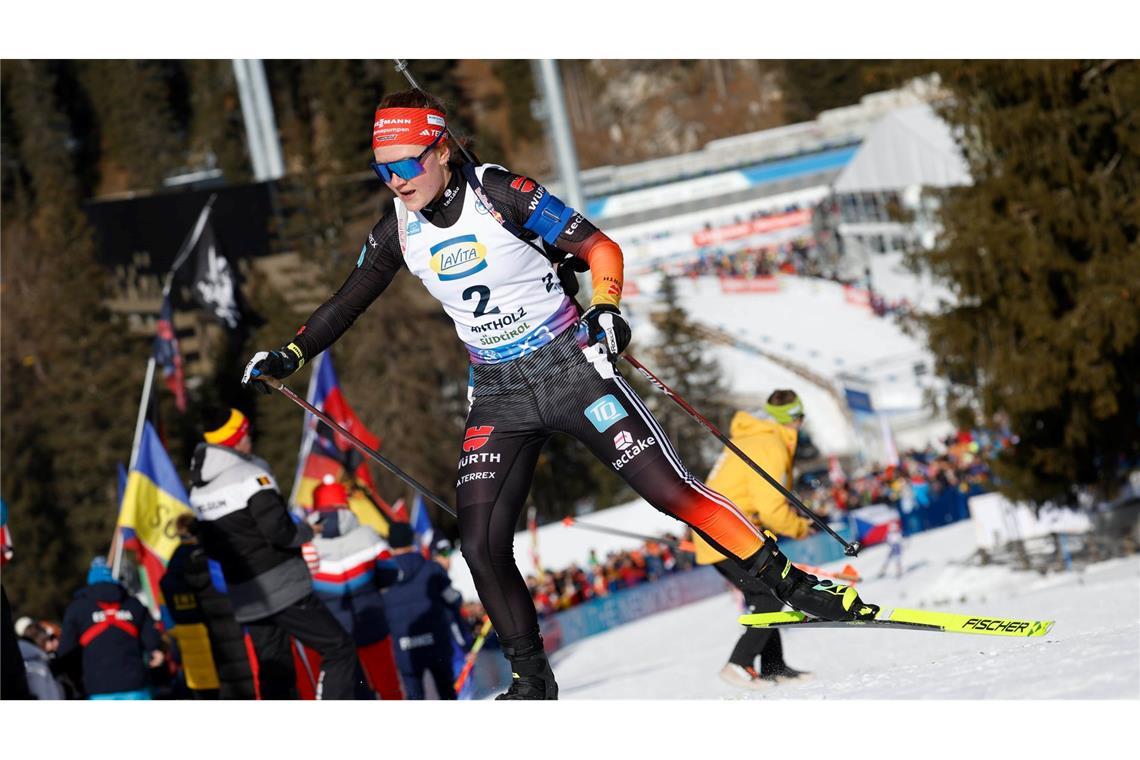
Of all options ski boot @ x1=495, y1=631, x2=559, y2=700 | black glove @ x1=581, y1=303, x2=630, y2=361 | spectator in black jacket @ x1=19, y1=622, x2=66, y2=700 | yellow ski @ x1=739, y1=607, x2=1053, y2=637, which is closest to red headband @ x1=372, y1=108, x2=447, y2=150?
black glove @ x1=581, y1=303, x2=630, y2=361

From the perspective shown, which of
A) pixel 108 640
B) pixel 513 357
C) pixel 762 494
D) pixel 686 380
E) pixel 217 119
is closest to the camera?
pixel 513 357

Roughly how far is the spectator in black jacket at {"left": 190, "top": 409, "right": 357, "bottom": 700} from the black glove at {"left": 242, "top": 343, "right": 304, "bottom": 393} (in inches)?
49.1

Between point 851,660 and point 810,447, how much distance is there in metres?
26.2

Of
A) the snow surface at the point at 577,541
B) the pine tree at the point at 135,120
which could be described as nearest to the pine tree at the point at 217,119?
the pine tree at the point at 135,120

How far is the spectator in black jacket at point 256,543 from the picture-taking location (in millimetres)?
5633

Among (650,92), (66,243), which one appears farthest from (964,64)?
(650,92)

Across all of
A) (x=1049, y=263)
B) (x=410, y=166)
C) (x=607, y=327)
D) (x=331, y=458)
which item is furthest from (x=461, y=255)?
(x=1049, y=263)

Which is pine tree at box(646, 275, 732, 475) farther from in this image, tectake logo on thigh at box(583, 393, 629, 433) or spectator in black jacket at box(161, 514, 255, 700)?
tectake logo on thigh at box(583, 393, 629, 433)

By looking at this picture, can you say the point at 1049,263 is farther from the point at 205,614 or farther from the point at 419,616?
the point at 205,614

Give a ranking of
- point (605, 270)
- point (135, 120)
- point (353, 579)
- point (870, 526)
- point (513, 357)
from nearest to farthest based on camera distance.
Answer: point (605, 270) → point (513, 357) → point (353, 579) → point (870, 526) → point (135, 120)

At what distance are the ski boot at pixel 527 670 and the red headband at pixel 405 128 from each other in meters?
1.61

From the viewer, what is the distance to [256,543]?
5.71 meters

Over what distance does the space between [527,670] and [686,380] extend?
31553 mm

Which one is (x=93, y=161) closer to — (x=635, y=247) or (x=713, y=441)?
(x=635, y=247)
